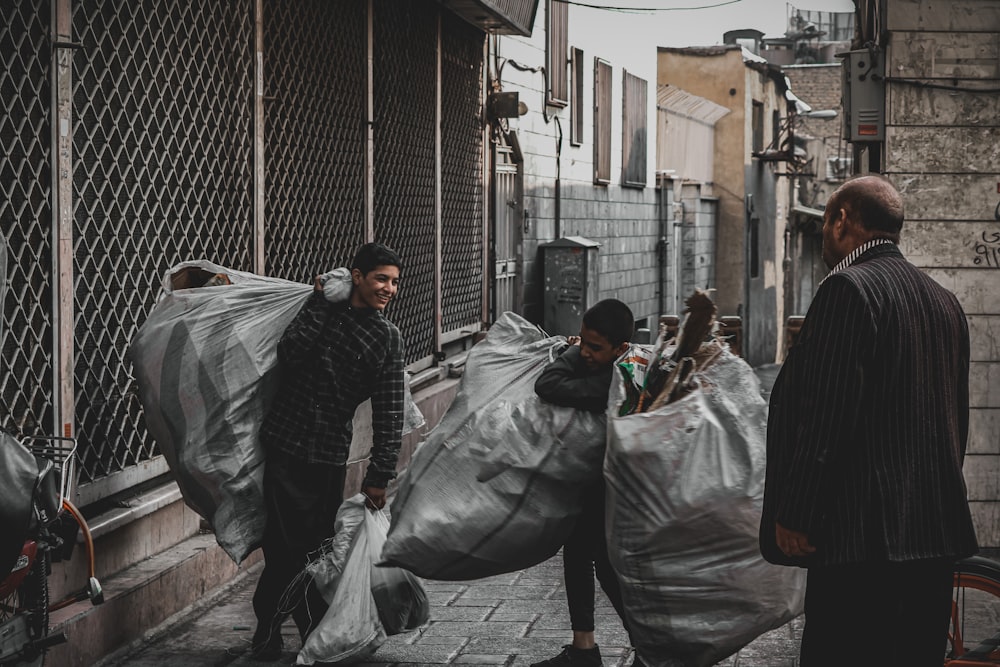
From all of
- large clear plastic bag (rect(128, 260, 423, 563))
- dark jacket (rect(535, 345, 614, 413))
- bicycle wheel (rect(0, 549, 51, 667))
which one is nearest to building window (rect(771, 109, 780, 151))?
large clear plastic bag (rect(128, 260, 423, 563))

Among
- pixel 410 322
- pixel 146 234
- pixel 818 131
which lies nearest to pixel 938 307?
pixel 146 234

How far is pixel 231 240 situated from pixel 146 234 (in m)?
0.96

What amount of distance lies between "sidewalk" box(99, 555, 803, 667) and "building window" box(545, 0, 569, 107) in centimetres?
922

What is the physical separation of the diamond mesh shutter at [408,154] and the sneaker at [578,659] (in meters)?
5.37

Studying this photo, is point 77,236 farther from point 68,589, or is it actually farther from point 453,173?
point 453,173

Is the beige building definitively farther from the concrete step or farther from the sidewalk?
the concrete step

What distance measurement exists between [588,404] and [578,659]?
1.10 metres

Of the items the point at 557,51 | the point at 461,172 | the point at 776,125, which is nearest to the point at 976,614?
the point at 461,172

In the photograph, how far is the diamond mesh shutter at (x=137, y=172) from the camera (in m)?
5.64

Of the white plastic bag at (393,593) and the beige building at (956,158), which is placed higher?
the beige building at (956,158)

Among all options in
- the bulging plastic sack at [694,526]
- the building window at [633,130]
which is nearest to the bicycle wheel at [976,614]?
the bulging plastic sack at [694,526]

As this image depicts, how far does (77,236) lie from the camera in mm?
5543

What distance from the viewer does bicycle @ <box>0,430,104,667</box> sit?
146 inches

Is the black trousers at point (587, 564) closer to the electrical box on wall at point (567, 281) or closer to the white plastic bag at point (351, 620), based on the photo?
the white plastic bag at point (351, 620)
